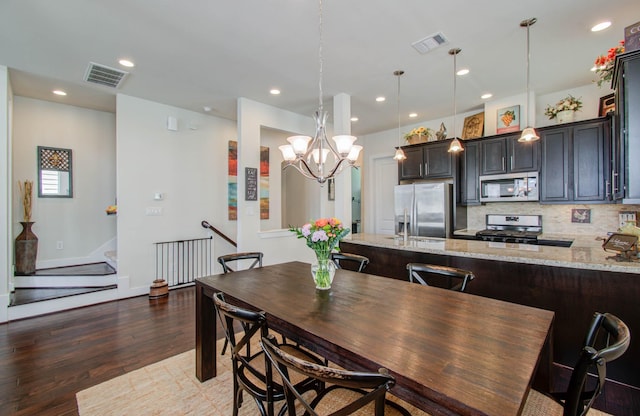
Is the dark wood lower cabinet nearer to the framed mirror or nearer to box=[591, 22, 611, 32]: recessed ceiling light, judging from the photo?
box=[591, 22, 611, 32]: recessed ceiling light

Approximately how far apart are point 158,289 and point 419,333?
414 cm

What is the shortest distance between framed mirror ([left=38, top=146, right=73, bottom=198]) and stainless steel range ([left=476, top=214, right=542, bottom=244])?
649 centimetres

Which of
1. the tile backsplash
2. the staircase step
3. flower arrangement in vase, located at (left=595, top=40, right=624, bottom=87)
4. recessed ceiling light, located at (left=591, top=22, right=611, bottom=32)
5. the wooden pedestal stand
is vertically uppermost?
recessed ceiling light, located at (left=591, top=22, right=611, bottom=32)

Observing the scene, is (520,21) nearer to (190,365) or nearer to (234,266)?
(190,365)

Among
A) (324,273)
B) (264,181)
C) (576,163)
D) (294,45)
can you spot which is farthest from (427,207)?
(324,273)

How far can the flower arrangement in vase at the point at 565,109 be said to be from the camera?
3.79 m

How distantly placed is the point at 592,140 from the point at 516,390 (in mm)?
4254

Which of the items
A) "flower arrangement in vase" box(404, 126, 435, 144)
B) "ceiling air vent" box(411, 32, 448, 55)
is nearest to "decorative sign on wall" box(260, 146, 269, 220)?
"flower arrangement in vase" box(404, 126, 435, 144)

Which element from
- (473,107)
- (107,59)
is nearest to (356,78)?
(473,107)

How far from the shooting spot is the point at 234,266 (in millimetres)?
4641

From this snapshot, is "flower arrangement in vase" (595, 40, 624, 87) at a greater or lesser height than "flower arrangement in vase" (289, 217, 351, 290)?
greater

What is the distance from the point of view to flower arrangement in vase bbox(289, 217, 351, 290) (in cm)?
179

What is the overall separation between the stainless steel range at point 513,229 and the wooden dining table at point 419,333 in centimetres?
254

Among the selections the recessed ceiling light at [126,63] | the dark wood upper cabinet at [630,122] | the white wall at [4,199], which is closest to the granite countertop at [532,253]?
the dark wood upper cabinet at [630,122]
